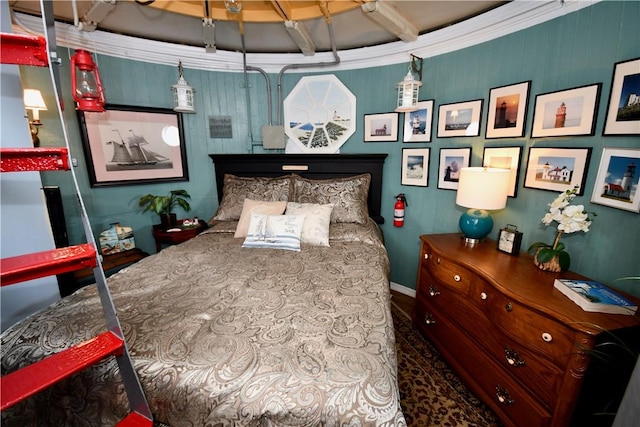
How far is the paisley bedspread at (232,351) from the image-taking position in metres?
0.88

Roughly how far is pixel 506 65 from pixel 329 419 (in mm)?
2461

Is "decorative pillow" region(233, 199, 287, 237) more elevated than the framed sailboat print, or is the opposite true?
the framed sailboat print

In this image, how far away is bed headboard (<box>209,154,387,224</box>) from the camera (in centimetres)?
284

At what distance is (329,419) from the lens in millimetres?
843

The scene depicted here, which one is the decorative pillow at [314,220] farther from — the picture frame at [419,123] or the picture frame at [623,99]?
the picture frame at [623,99]

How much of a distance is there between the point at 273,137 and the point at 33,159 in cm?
228

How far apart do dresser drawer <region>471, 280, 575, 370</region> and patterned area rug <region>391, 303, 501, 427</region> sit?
0.56 meters

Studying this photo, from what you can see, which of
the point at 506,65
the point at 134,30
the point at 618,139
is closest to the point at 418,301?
the point at 618,139

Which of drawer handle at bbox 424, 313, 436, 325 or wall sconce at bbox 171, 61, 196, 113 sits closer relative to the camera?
drawer handle at bbox 424, 313, 436, 325

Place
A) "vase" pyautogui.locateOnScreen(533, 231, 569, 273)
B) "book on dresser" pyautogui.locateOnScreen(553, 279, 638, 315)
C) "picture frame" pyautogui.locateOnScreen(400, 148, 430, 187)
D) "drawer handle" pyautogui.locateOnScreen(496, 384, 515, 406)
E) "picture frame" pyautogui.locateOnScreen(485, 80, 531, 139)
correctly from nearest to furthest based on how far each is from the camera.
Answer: "book on dresser" pyautogui.locateOnScreen(553, 279, 638, 315) → "drawer handle" pyautogui.locateOnScreen(496, 384, 515, 406) → "vase" pyautogui.locateOnScreen(533, 231, 569, 273) → "picture frame" pyautogui.locateOnScreen(485, 80, 531, 139) → "picture frame" pyautogui.locateOnScreen(400, 148, 430, 187)

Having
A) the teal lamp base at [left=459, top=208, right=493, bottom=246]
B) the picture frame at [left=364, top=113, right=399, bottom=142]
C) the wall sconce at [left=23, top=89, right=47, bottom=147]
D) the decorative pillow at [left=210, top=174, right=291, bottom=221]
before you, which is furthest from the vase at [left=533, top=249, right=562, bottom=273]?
the wall sconce at [left=23, top=89, right=47, bottom=147]

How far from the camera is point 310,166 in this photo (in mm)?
2961

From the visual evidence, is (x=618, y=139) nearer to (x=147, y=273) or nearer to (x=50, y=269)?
(x=50, y=269)

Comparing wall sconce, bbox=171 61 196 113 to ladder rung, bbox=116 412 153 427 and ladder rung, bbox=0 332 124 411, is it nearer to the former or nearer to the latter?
ladder rung, bbox=0 332 124 411
